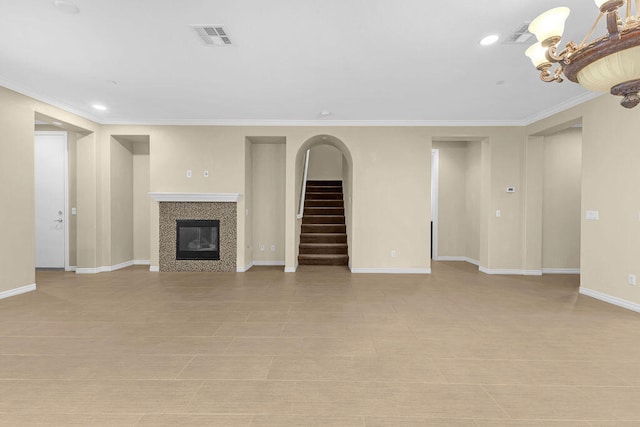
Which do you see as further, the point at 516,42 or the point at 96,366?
the point at 516,42

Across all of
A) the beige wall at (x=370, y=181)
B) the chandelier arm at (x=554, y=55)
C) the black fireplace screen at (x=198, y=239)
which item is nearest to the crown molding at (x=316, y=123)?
the beige wall at (x=370, y=181)

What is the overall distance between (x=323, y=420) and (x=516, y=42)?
3.91 m

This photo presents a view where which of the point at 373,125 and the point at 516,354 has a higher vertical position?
the point at 373,125

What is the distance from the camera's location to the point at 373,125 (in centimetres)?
650

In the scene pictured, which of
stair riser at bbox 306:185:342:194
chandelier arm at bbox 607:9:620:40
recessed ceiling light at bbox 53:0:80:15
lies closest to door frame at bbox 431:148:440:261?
stair riser at bbox 306:185:342:194

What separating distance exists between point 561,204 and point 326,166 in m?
6.04

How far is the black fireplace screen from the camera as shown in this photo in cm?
662

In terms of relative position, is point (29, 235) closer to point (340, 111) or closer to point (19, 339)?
point (19, 339)

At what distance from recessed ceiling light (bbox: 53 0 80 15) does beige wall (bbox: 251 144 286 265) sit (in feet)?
15.1

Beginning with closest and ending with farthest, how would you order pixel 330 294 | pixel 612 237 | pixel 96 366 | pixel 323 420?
1. pixel 323 420
2. pixel 96 366
3. pixel 612 237
4. pixel 330 294

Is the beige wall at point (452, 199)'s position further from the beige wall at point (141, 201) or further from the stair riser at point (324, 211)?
the beige wall at point (141, 201)

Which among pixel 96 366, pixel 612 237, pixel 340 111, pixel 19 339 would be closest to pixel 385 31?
pixel 340 111

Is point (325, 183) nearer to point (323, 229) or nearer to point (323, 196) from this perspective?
point (323, 196)

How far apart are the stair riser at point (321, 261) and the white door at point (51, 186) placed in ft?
15.7
